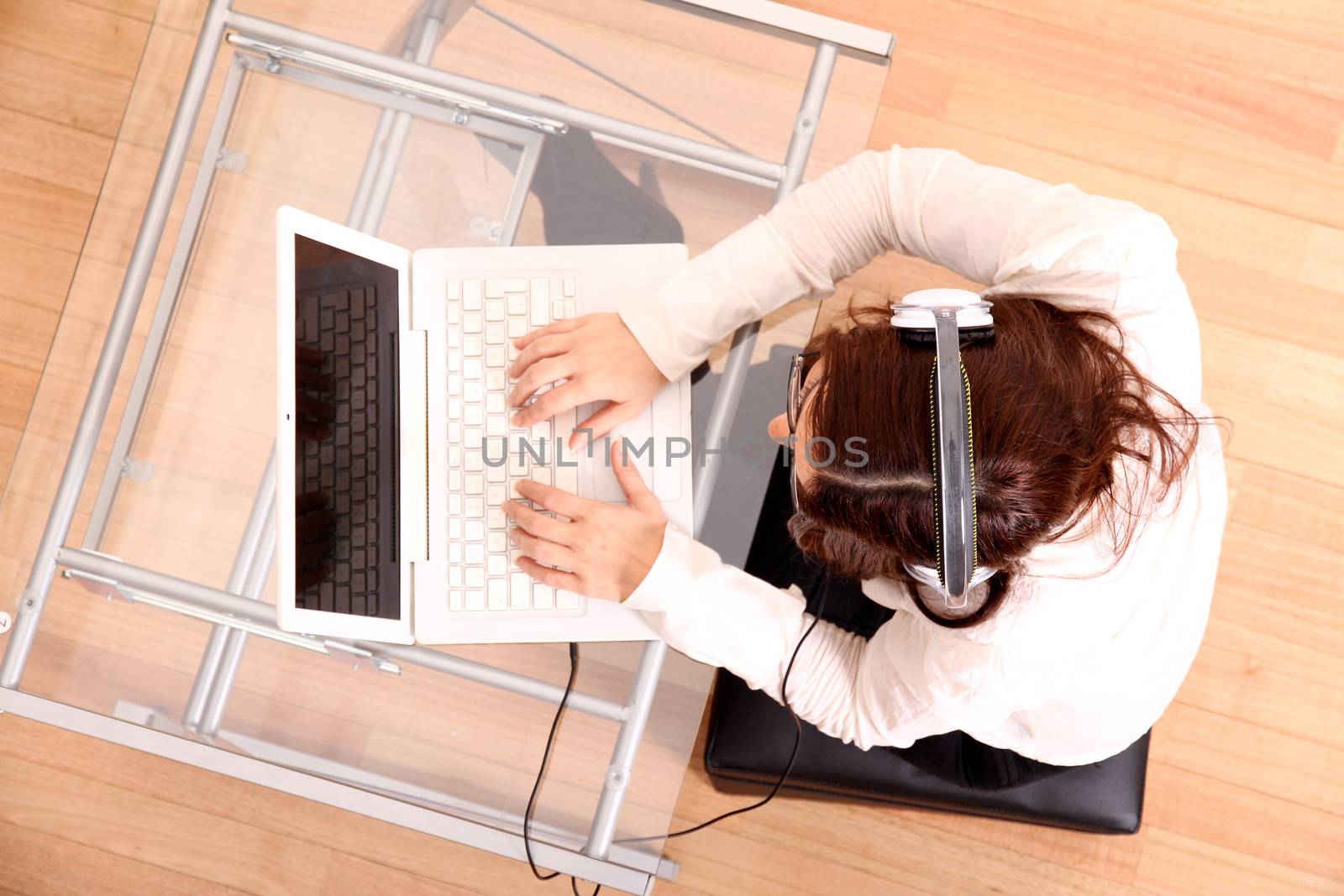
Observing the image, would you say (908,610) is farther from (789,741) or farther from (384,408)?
(384,408)

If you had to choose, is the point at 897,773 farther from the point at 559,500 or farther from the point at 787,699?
the point at 559,500

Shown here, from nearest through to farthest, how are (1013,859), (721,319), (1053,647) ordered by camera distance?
1. (1053,647)
2. (721,319)
3. (1013,859)

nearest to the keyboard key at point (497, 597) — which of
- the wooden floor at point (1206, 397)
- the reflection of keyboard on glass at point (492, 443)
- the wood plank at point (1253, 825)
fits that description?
the reflection of keyboard on glass at point (492, 443)

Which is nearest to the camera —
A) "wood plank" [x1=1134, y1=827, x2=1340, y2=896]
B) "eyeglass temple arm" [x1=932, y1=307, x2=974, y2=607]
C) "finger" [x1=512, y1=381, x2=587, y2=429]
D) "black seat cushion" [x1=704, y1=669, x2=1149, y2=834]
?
"eyeglass temple arm" [x1=932, y1=307, x2=974, y2=607]

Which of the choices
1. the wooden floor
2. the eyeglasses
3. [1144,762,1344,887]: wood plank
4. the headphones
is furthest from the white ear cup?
[1144,762,1344,887]: wood plank

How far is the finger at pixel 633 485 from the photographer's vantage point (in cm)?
77

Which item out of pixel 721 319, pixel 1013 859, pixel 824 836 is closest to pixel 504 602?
pixel 721 319

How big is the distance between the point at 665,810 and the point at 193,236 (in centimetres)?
76

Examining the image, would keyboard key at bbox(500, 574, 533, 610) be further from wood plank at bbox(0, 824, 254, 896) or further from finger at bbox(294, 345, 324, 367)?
wood plank at bbox(0, 824, 254, 896)

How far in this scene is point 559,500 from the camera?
76 cm

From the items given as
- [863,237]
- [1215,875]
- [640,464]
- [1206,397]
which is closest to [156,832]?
[640,464]

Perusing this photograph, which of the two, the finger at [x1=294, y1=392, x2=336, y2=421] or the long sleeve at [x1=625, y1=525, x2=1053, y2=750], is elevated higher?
the finger at [x1=294, y1=392, x2=336, y2=421]

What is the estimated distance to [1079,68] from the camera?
1.35 meters

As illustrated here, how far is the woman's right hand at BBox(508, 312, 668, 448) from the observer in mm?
767
